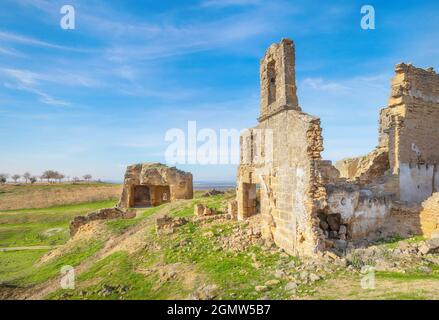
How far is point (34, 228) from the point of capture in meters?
24.2

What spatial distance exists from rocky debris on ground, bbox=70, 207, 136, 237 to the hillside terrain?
4.06 ft

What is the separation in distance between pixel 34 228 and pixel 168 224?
1596cm

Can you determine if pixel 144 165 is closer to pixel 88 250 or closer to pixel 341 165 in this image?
pixel 88 250

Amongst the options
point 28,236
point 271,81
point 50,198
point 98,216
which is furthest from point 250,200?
point 50,198

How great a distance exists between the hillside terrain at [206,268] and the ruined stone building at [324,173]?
805 mm

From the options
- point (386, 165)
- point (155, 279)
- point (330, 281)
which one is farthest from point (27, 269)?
point (386, 165)

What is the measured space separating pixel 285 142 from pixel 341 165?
1038cm

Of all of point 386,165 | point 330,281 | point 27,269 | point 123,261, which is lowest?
point 27,269

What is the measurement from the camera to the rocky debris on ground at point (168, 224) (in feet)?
43.8

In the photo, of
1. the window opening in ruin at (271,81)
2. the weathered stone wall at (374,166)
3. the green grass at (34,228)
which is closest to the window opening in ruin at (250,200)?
the window opening in ruin at (271,81)

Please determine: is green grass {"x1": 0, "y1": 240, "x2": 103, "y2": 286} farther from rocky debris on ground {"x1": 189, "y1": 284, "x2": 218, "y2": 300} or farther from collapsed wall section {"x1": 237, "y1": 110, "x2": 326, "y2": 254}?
collapsed wall section {"x1": 237, "y1": 110, "x2": 326, "y2": 254}

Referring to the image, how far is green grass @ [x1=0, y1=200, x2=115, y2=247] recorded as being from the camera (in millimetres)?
20922

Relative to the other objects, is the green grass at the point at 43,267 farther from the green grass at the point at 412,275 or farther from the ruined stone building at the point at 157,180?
the green grass at the point at 412,275
